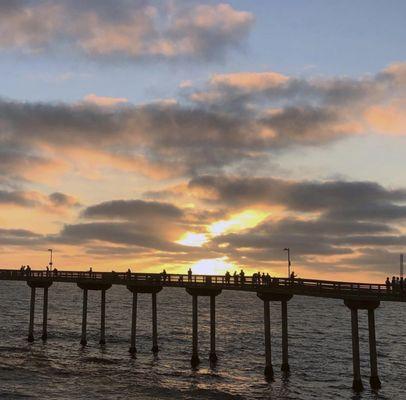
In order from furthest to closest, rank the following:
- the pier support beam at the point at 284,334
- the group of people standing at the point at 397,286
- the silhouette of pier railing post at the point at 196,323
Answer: the silhouette of pier railing post at the point at 196,323
the pier support beam at the point at 284,334
the group of people standing at the point at 397,286

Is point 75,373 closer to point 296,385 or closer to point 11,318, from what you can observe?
point 296,385

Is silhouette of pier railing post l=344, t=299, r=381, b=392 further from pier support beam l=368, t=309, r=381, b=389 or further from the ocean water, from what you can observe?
the ocean water

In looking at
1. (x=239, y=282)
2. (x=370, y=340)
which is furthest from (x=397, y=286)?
(x=239, y=282)

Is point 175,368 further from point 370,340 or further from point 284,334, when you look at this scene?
point 370,340

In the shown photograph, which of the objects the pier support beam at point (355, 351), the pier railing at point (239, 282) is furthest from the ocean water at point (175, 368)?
the pier railing at point (239, 282)

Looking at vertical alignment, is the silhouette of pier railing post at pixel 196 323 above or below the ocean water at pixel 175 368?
above

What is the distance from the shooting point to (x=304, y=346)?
68250 millimetres

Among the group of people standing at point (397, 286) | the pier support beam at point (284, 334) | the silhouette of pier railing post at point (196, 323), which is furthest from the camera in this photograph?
the silhouette of pier railing post at point (196, 323)

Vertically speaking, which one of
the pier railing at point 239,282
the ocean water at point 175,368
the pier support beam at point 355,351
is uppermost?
the pier railing at point 239,282

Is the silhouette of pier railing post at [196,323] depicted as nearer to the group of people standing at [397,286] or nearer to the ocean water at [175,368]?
the ocean water at [175,368]

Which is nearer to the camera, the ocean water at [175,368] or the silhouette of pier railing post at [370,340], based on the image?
the silhouette of pier railing post at [370,340]

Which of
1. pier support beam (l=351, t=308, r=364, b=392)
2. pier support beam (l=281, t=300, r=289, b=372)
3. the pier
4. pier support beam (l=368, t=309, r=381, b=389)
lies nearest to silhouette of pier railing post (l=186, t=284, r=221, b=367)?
the pier

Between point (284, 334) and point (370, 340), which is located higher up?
point (370, 340)

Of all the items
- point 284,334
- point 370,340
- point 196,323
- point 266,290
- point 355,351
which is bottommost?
point 355,351
